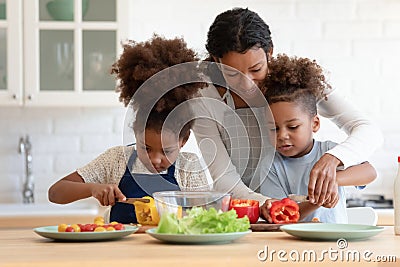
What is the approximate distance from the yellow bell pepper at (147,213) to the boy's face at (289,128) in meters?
0.54

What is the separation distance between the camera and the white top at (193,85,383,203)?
7.20ft

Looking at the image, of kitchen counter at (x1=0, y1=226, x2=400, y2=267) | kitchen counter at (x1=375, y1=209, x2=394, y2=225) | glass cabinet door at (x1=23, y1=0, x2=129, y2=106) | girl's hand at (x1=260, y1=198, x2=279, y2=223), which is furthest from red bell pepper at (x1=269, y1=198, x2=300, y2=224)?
glass cabinet door at (x1=23, y1=0, x2=129, y2=106)

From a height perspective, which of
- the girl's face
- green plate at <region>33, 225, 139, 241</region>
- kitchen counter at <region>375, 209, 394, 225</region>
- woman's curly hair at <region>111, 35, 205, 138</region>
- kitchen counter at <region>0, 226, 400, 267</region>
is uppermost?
woman's curly hair at <region>111, 35, 205, 138</region>

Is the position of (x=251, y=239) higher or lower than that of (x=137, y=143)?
lower

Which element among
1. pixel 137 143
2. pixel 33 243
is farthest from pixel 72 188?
pixel 33 243

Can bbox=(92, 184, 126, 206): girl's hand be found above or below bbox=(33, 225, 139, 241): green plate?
above

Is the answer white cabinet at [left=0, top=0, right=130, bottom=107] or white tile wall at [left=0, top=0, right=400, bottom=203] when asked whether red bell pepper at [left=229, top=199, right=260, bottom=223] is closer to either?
white cabinet at [left=0, top=0, right=130, bottom=107]

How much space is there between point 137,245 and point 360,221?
3.55 ft

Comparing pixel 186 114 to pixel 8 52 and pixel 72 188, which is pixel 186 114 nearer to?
pixel 72 188

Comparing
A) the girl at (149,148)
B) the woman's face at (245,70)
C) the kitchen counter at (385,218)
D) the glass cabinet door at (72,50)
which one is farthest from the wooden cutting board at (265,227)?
the glass cabinet door at (72,50)

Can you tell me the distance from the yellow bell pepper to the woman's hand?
1.36 ft

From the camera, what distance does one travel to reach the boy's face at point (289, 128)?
7.59ft

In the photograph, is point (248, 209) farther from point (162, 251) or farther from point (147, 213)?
point (162, 251)

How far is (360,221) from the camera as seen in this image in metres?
2.45
